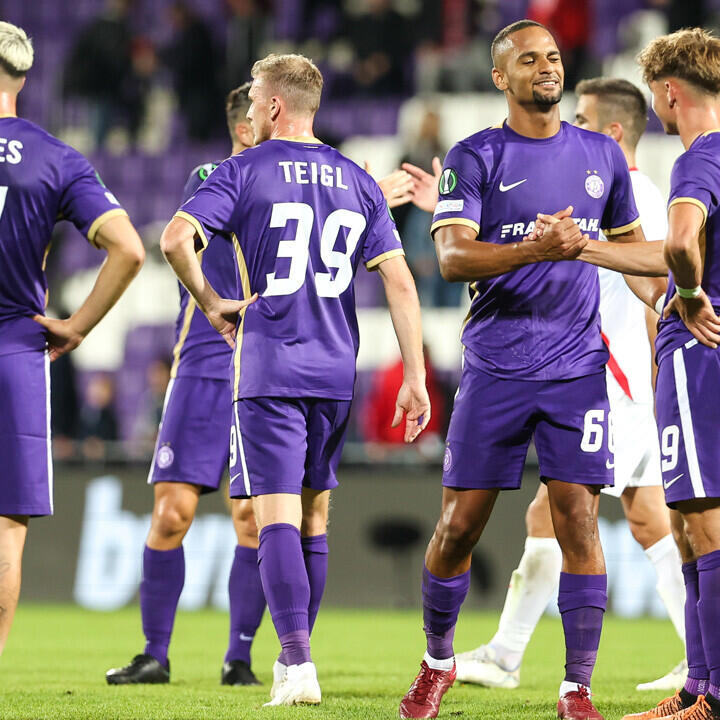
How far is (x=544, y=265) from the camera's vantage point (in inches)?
195

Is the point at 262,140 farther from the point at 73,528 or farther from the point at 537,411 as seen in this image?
the point at 73,528

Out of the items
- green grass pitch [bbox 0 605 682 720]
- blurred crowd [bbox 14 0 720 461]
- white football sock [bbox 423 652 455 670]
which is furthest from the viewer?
blurred crowd [bbox 14 0 720 461]

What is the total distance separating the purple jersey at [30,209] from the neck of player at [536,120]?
5.09ft

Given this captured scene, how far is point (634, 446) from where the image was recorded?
20.4 ft

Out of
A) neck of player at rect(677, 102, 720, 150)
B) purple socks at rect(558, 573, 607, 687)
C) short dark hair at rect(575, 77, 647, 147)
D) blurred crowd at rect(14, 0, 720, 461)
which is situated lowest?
purple socks at rect(558, 573, 607, 687)

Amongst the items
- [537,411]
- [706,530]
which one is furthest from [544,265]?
[706,530]

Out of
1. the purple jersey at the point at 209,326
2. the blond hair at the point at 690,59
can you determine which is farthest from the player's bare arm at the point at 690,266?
the purple jersey at the point at 209,326

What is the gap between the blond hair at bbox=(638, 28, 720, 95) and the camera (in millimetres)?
4512

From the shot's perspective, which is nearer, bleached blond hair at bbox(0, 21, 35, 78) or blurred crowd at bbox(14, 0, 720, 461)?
bleached blond hair at bbox(0, 21, 35, 78)

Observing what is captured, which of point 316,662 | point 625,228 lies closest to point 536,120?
point 625,228

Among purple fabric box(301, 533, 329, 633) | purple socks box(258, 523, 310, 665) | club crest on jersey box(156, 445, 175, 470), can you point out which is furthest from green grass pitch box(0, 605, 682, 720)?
club crest on jersey box(156, 445, 175, 470)

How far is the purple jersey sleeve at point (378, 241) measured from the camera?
5266 millimetres

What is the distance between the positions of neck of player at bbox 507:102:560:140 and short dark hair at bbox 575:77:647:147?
1.44 metres

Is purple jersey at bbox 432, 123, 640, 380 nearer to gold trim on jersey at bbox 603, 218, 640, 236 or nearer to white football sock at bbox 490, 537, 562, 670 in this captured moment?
gold trim on jersey at bbox 603, 218, 640, 236
